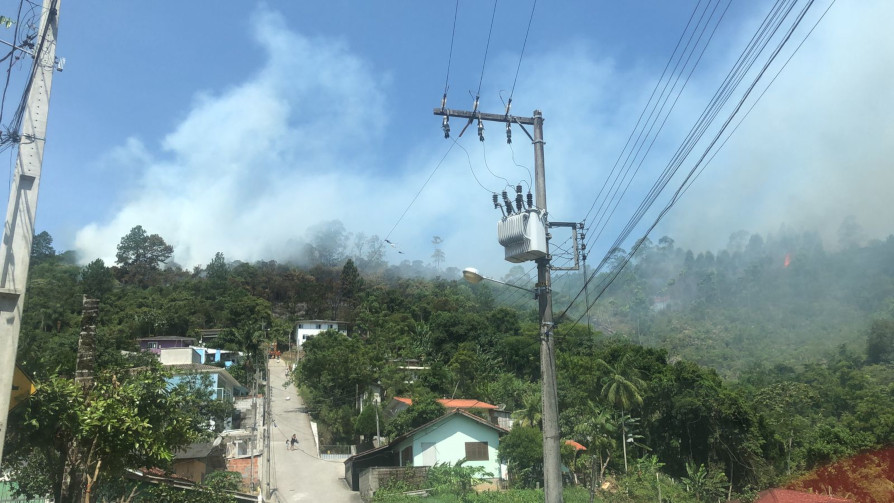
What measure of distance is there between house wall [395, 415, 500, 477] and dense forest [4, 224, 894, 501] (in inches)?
50.5

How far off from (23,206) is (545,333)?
312 inches

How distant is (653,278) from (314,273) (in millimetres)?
85486

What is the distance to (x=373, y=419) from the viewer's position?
41.0m

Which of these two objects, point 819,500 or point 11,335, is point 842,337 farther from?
point 11,335

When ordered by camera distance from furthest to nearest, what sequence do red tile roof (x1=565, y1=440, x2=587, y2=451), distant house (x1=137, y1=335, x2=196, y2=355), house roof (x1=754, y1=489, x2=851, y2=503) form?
distant house (x1=137, y1=335, x2=196, y2=355) < red tile roof (x1=565, y1=440, x2=587, y2=451) < house roof (x1=754, y1=489, x2=851, y2=503)

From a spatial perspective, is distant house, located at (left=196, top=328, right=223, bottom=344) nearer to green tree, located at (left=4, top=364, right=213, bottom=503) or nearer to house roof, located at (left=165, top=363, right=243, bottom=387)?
house roof, located at (left=165, top=363, right=243, bottom=387)

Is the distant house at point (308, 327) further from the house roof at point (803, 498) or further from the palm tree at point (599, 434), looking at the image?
the house roof at point (803, 498)

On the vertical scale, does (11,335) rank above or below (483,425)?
above

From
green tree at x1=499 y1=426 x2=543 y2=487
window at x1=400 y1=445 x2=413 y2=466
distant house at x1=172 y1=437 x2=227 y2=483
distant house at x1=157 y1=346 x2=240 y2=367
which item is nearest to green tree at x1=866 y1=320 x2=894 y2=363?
green tree at x1=499 y1=426 x2=543 y2=487

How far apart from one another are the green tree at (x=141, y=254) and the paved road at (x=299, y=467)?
154ft

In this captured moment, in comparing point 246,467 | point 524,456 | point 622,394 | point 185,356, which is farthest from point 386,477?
point 185,356

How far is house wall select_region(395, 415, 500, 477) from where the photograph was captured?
3117 cm

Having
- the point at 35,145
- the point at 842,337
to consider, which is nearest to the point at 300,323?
the point at 35,145

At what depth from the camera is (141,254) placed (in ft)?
312
